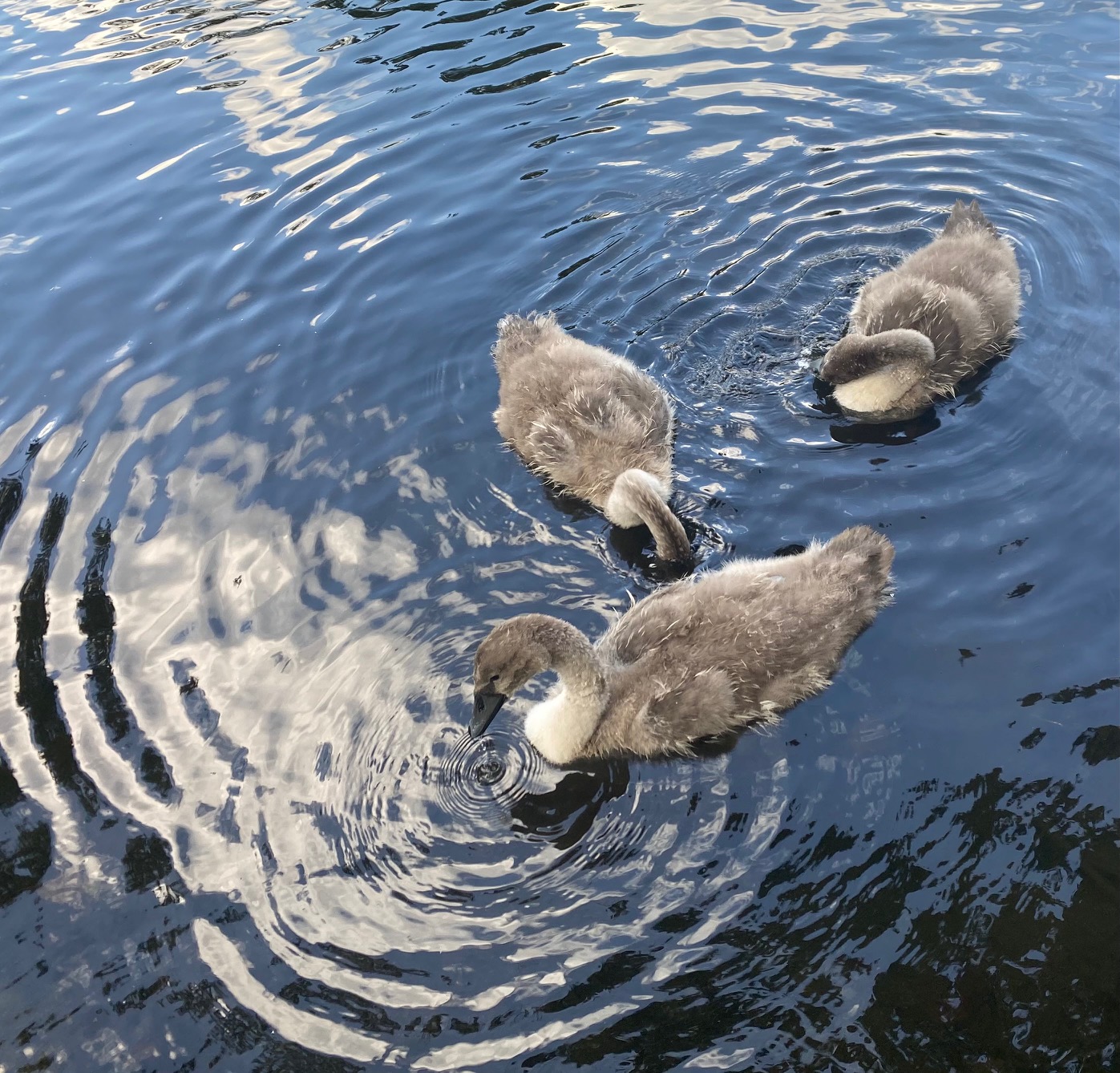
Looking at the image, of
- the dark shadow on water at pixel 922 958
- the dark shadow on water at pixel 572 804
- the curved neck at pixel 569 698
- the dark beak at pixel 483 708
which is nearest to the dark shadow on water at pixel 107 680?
the dark beak at pixel 483 708

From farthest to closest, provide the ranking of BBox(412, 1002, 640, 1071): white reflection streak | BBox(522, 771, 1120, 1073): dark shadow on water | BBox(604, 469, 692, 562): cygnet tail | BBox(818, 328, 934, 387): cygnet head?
1. BBox(818, 328, 934, 387): cygnet head
2. BBox(604, 469, 692, 562): cygnet tail
3. BBox(412, 1002, 640, 1071): white reflection streak
4. BBox(522, 771, 1120, 1073): dark shadow on water

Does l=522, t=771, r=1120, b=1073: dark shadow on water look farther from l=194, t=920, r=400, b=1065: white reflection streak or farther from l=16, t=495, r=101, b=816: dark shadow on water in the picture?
l=16, t=495, r=101, b=816: dark shadow on water

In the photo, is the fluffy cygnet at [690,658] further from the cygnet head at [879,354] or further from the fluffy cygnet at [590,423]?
the cygnet head at [879,354]

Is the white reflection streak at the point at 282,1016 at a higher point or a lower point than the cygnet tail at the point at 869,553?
lower

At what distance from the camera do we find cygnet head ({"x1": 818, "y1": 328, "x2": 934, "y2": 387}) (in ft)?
25.5

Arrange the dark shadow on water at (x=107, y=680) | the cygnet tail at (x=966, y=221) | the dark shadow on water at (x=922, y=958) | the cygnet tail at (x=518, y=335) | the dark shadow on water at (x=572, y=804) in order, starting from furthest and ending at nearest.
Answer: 1. the cygnet tail at (x=966, y=221)
2. the cygnet tail at (x=518, y=335)
3. the dark shadow on water at (x=107, y=680)
4. the dark shadow on water at (x=572, y=804)
5. the dark shadow on water at (x=922, y=958)

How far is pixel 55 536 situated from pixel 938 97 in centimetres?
1027

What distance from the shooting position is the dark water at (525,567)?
5.00 m

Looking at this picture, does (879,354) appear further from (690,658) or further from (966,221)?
(690,658)

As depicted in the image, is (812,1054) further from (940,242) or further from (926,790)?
(940,242)

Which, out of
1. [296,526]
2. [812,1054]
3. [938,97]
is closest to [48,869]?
[296,526]

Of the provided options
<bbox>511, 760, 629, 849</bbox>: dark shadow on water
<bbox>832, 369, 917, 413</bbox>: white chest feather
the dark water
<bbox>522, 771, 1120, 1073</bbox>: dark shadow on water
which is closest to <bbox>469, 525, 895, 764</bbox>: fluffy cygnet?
<bbox>511, 760, 629, 849</bbox>: dark shadow on water

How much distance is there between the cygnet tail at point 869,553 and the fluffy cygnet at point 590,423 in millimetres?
1135

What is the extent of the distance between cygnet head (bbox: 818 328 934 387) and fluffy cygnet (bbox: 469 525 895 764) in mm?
1945
